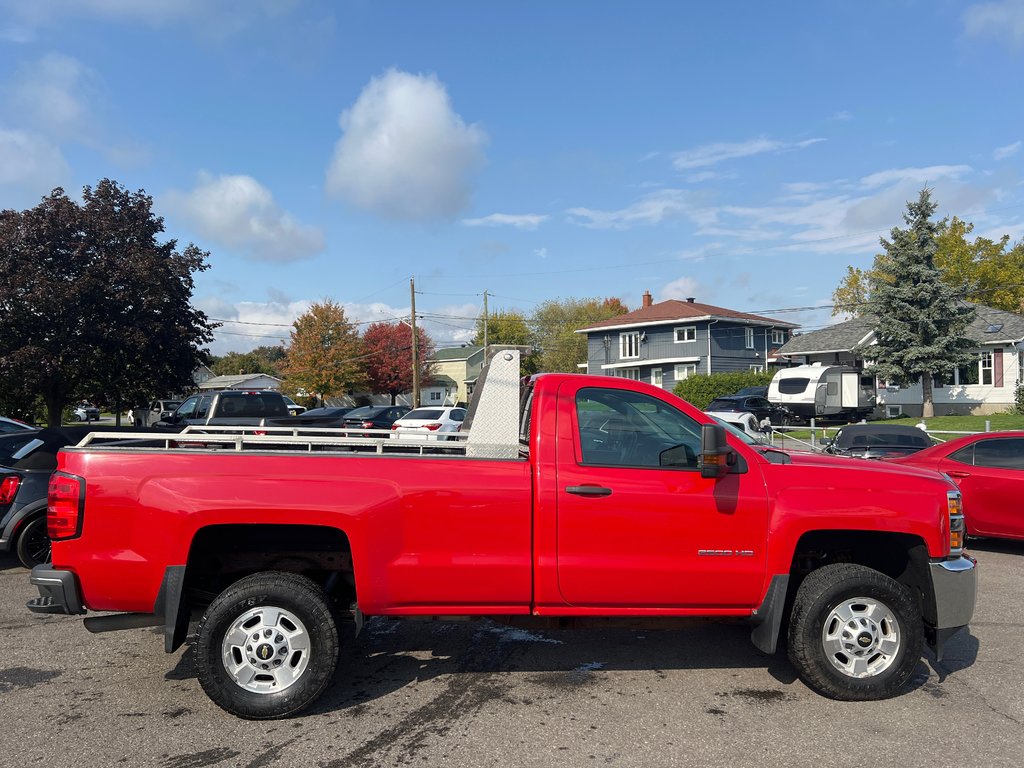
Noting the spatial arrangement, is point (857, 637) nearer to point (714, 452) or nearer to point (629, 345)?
point (714, 452)

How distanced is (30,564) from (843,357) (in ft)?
136

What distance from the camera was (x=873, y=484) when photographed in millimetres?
4672

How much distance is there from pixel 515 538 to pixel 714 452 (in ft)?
4.07

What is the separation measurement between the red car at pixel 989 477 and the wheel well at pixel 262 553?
7006 millimetres

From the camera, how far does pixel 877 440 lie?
12.5 meters

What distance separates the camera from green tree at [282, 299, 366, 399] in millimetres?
55562

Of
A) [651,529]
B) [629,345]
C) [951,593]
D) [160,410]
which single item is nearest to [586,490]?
[651,529]

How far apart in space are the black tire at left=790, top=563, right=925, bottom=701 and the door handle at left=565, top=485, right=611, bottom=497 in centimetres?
140

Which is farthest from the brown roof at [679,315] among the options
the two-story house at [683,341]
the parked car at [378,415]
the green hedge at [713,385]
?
the parked car at [378,415]

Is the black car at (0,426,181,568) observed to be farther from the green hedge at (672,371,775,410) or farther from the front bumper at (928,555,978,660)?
the green hedge at (672,371,775,410)

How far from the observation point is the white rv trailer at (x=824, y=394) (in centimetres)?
3241

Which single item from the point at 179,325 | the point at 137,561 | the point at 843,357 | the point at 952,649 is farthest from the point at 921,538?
the point at 843,357

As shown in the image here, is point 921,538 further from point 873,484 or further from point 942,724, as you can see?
point 942,724

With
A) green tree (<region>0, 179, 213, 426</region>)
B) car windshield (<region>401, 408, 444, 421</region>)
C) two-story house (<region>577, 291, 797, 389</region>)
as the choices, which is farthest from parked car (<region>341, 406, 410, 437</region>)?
two-story house (<region>577, 291, 797, 389</region>)
